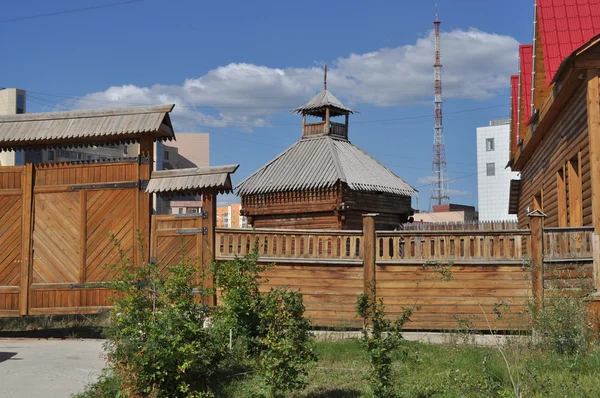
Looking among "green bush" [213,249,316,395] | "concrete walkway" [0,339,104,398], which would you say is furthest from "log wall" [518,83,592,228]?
"concrete walkway" [0,339,104,398]

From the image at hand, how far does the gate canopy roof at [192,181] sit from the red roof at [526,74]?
10292 millimetres

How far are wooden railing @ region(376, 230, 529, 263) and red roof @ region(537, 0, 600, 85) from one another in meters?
3.12

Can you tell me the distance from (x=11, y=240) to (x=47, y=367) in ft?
11.7

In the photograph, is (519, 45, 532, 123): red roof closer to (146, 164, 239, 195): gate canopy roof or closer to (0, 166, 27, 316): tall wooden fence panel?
(146, 164, 239, 195): gate canopy roof

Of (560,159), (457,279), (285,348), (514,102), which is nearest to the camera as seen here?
(285,348)

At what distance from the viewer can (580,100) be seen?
12484mm

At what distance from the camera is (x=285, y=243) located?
13.6 metres

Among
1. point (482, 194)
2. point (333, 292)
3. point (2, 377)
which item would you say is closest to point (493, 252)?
point (333, 292)

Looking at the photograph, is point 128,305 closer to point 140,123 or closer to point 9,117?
point 140,123

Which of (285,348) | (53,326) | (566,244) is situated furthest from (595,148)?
(53,326)

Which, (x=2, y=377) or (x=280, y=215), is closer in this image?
(x=2, y=377)

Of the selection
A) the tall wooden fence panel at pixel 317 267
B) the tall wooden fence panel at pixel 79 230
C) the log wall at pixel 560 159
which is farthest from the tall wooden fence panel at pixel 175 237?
the log wall at pixel 560 159

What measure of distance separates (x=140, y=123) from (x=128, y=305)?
491cm

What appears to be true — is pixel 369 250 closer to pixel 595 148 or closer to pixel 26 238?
pixel 595 148
